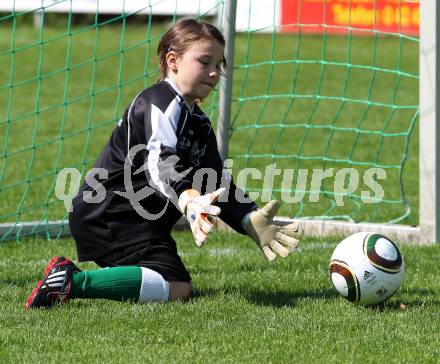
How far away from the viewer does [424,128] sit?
577 cm

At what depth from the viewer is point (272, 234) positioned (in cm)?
432

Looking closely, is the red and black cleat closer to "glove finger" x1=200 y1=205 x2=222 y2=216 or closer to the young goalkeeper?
the young goalkeeper

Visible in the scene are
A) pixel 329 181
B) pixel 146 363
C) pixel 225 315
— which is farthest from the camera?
pixel 329 181

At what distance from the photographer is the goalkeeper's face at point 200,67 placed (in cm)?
449

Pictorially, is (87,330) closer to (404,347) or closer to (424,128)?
(404,347)

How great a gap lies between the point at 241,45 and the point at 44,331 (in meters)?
12.6

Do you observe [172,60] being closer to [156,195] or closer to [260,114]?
[156,195]

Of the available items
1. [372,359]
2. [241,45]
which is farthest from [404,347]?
[241,45]

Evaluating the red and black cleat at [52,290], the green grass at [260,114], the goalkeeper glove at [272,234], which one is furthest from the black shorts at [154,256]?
the green grass at [260,114]

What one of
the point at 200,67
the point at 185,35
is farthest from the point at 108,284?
the point at 185,35

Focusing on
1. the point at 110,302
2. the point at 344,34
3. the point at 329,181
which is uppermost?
the point at 110,302

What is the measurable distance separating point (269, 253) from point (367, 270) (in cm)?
42

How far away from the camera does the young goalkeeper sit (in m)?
4.34

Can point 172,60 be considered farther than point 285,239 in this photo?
Yes
